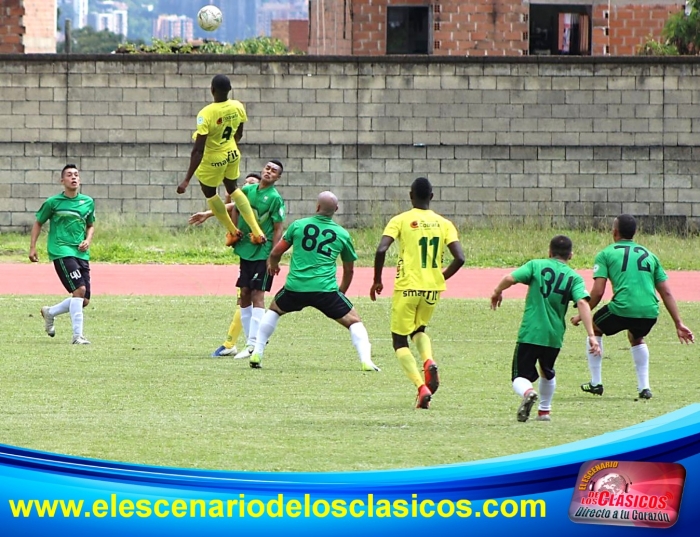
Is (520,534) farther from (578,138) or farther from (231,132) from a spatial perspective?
(578,138)

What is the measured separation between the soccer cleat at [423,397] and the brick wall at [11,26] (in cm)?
3096

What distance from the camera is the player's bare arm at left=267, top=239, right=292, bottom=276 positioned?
467 inches

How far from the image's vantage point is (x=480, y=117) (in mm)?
28031

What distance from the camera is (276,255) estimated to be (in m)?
12.1

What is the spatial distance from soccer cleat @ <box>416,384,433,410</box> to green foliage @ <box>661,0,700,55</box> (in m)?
27.7

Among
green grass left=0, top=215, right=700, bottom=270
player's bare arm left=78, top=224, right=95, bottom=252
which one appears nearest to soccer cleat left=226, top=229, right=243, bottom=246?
player's bare arm left=78, top=224, right=95, bottom=252

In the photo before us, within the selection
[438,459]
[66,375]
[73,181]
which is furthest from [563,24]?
[438,459]

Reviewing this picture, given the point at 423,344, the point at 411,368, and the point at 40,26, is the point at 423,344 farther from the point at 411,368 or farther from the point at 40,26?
the point at 40,26

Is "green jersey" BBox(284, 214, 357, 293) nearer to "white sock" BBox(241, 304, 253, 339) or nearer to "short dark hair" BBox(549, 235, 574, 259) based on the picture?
"white sock" BBox(241, 304, 253, 339)

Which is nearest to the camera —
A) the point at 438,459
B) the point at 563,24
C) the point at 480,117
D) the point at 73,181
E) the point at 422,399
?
the point at 438,459

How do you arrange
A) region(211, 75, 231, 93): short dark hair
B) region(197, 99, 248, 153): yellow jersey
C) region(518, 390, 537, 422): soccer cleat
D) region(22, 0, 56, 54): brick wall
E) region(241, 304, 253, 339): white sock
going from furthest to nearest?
region(22, 0, 56, 54): brick wall < region(241, 304, 253, 339): white sock < region(197, 99, 248, 153): yellow jersey < region(211, 75, 231, 93): short dark hair < region(518, 390, 537, 422): soccer cleat

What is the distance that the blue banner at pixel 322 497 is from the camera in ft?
9.07

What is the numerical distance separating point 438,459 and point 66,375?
5277 mm

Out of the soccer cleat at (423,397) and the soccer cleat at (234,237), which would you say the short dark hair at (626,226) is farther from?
the soccer cleat at (234,237)
